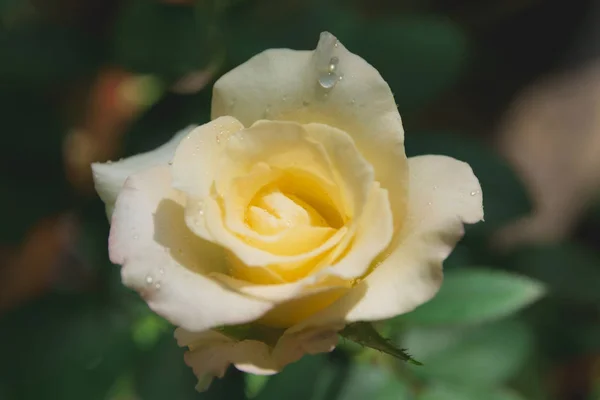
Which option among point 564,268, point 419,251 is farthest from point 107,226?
point 564,268

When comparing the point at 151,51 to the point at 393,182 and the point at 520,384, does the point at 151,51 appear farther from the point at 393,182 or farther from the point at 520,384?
the point at 520,384

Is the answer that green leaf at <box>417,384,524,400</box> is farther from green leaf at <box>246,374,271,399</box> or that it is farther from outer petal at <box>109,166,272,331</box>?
outer petal at <box>109,166,272,331</box>

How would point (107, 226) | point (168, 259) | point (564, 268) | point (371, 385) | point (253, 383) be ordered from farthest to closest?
1. point (564, 268)
2. point (107, 226)
3. point (371, 385)
4. point (253, 383)
5. point (168, 259)

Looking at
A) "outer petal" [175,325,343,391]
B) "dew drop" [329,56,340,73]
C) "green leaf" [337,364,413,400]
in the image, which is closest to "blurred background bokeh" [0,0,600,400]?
"green leaf" [337,364,413,400]

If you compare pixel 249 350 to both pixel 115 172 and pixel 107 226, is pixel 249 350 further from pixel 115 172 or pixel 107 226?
pixel 107 226

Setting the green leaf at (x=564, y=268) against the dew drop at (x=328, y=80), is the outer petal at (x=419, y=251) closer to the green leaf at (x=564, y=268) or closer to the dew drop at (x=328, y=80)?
the dew drop at (x=328, y=80)

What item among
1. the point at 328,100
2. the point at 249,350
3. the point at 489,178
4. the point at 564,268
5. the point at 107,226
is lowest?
the point at 564,268

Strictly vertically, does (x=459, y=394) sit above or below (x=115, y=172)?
below
